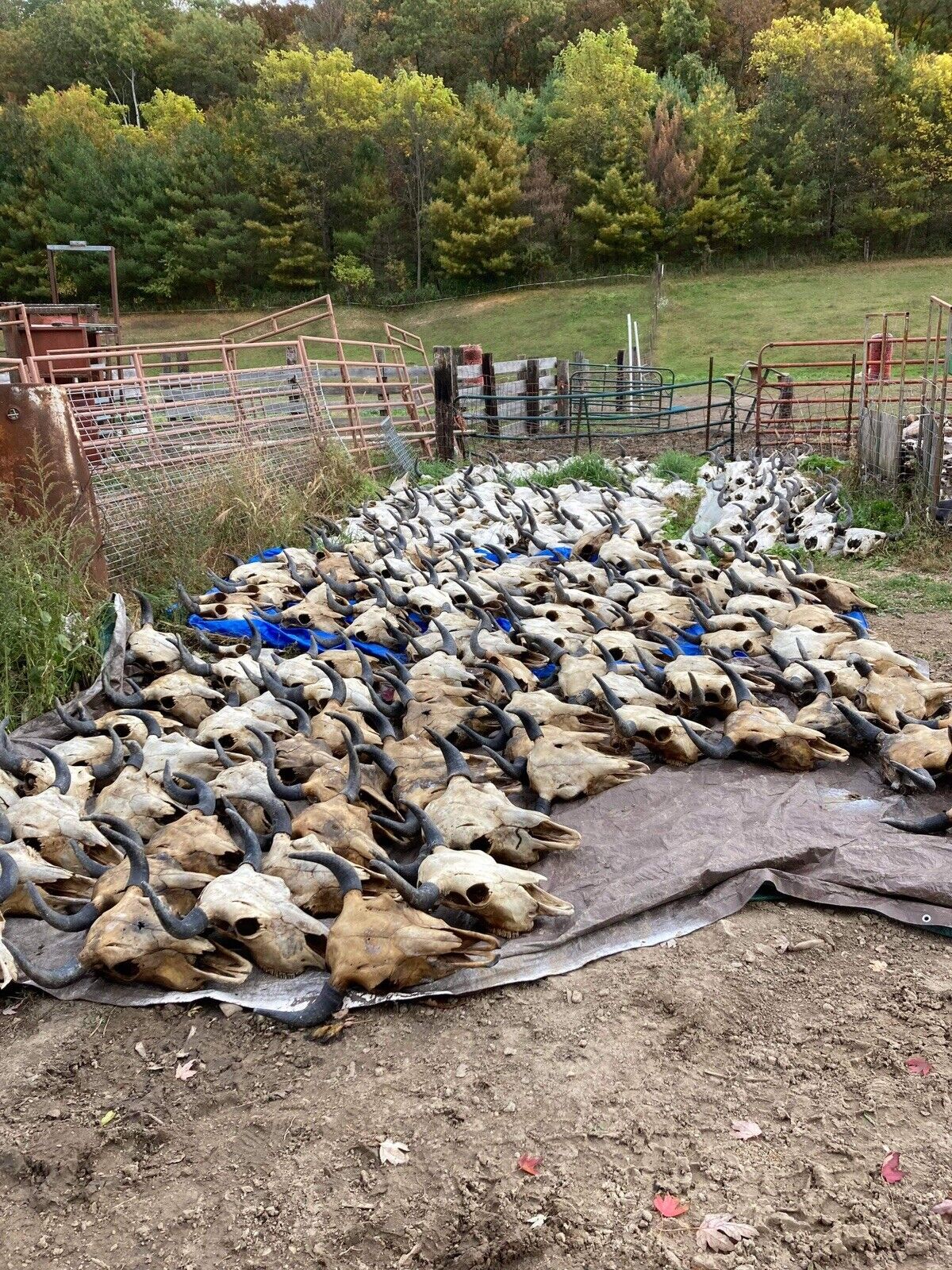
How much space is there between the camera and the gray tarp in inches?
127

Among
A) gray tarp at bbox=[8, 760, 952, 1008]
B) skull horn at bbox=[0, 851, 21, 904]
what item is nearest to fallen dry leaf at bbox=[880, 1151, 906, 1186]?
gray tarp at bbox=[8, 760, 952, 1008]

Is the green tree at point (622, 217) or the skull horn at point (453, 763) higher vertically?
the green tree at point (622, 217)

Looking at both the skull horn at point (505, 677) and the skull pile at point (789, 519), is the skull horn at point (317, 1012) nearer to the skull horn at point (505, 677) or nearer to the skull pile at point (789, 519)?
the skull horn at point (505, 677)

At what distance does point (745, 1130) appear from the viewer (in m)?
2.50

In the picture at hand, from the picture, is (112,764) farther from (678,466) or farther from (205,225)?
(205,225)

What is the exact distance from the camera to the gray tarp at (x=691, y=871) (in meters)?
3.24

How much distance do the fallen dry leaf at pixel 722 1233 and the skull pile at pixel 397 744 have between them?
105cm

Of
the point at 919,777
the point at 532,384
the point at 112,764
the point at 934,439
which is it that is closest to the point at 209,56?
the point at 532,384

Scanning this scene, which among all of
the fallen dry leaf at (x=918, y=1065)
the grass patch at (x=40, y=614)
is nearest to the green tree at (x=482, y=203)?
the grass patch at (x=40, y=614)

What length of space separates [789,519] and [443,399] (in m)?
6.62

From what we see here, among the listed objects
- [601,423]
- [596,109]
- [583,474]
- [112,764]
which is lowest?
[601,423]

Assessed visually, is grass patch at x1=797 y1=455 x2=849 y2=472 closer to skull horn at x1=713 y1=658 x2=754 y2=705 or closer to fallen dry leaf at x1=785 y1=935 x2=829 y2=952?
skull horn at x1=713 y1=658 x2=754 y2=705

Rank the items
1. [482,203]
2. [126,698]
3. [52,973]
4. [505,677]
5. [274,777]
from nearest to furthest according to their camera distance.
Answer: [52,973] → [274,777] → [505,677] → [126,698] → [482,203]

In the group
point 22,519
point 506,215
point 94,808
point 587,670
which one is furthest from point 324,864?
point 506,215
